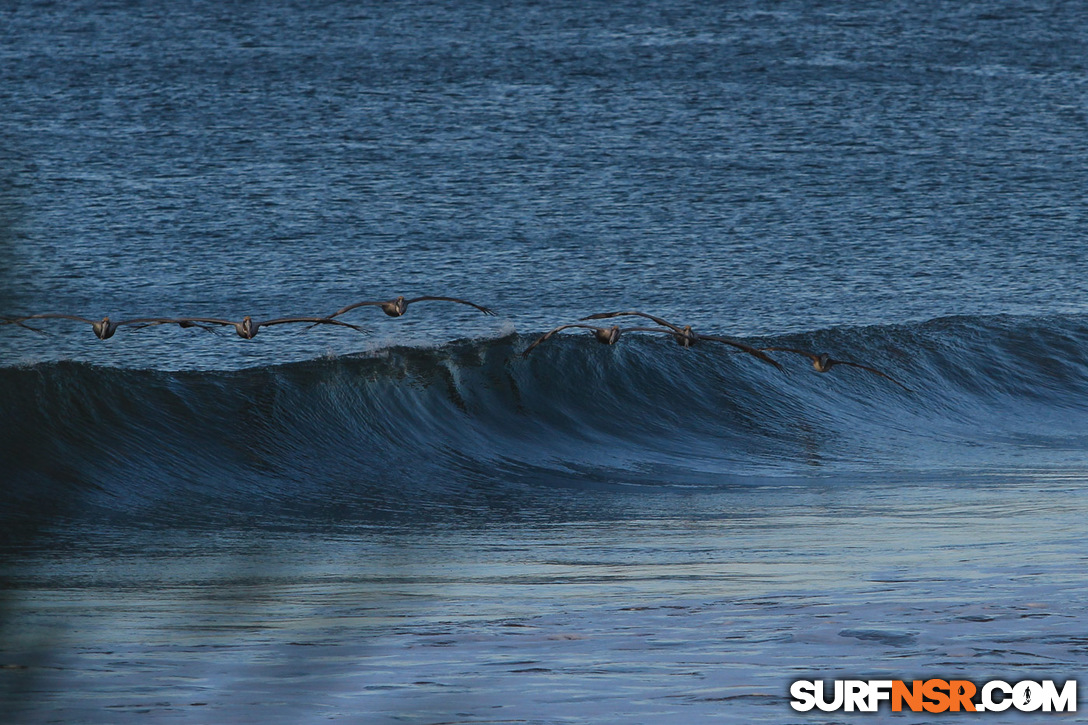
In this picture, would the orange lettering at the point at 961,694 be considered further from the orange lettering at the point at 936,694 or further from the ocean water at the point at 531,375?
the ocean water at the point at 531,375

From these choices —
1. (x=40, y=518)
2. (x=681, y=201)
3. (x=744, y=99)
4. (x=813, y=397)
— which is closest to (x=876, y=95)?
(x=744, y=99)

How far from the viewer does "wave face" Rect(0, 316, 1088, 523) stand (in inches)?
588

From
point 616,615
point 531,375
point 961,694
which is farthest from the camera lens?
point 531,375

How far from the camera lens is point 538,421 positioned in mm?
18344

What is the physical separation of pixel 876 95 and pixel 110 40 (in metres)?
25.6

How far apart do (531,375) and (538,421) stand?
1289 mm

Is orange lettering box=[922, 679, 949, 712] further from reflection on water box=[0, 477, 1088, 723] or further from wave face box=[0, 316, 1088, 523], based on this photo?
wave face box=[0, 316, 1088, 523]

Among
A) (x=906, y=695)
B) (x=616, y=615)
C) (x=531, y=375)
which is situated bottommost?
(x=906, y=695)

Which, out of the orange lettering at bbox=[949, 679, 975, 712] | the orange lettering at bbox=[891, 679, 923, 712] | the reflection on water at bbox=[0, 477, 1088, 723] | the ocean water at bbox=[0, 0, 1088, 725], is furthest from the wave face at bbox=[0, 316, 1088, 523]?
the orange lettering at bbox=[949, 679, 975, 712]

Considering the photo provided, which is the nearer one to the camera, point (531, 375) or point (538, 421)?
point (538, 421)

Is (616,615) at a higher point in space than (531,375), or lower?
lower

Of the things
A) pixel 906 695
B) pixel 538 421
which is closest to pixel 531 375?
pixel 538 421

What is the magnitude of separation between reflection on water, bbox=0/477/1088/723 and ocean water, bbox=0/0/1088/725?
37mm

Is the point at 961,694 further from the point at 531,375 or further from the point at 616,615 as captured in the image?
the point at 531,375
